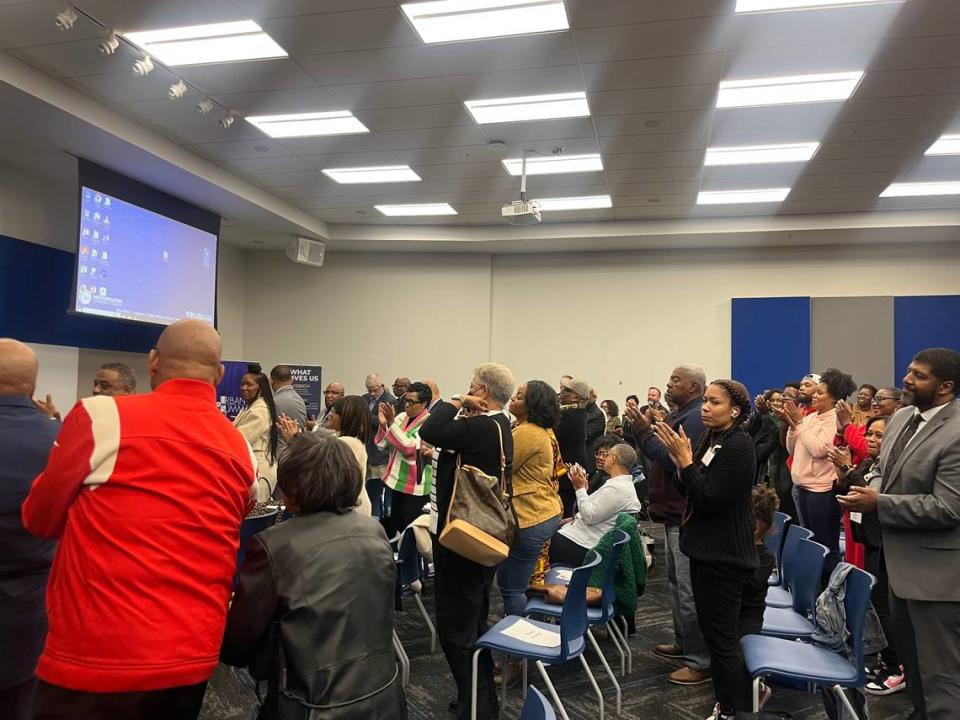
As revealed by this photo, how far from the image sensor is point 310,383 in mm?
9766

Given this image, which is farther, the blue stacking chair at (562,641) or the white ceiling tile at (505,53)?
the white ceiling tile at (505,53)

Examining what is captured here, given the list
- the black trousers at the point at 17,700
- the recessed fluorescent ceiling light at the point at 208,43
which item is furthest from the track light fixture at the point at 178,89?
the black trousers at the point at 17,700

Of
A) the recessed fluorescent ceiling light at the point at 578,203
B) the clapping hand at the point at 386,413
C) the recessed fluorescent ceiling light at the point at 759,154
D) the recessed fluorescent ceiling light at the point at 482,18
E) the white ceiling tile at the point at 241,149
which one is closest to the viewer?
the recessed fluorescent ceiling light at the point at 482,18

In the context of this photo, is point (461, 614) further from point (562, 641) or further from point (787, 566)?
point (787, 566)

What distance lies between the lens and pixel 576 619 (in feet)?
8.70

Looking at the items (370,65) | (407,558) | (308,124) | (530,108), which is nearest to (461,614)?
(407,558)

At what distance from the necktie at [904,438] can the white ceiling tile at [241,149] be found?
5.64 m

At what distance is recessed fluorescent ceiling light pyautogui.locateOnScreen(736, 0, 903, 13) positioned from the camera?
398 cm

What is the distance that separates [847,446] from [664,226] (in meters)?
5.17

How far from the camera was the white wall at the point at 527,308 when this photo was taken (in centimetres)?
953

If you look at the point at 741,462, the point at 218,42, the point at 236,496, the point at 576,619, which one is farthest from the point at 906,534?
the point at 218,42

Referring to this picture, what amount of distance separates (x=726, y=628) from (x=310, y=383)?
7947 millimetres

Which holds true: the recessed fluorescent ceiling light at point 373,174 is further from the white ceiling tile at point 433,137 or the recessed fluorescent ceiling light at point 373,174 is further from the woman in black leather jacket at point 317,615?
the woman in black leather jacket at point 317,615

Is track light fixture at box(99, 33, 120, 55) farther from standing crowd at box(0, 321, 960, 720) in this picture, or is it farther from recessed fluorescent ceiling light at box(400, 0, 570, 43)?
standing crowd at box(0, 321, 960, 720)
